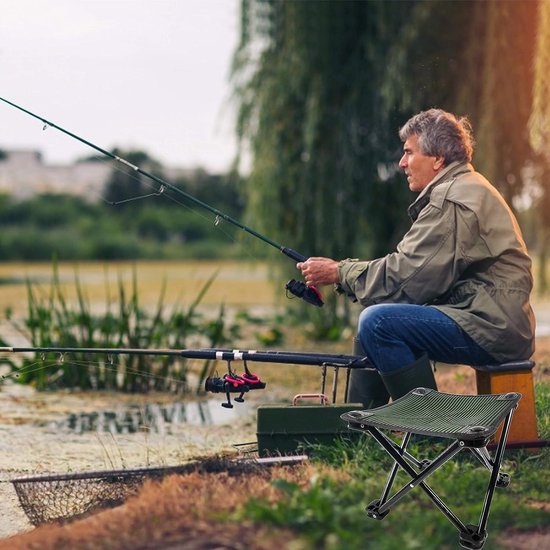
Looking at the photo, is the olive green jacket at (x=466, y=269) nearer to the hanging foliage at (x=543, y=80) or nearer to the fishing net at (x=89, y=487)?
the fishing net at (x=89, y=487)

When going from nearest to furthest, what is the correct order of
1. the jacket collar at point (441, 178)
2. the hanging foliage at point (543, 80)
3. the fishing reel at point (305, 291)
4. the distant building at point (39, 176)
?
1. the jacket collar at point (441, 178)
2. the fishing reel at point (305, 291)
3. the hanging foliage at point (543, 80)
4. the distant building at point (39, 176)

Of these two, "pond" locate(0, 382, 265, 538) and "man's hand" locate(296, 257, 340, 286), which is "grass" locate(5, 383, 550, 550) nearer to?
"man's hand" locate(296, 257, 340, 286)

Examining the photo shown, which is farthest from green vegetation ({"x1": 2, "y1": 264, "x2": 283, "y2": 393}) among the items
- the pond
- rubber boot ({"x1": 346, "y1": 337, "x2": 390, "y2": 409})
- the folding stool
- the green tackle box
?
the folding stool

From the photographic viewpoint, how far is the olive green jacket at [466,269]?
3.60 meters

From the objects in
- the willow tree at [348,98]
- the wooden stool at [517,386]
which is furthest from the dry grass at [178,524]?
the willow tree at [348,98]

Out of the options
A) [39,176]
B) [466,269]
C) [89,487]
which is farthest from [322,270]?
[39,176]

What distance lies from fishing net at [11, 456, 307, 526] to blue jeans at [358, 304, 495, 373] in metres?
0.48

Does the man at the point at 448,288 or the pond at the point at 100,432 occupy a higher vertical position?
the man at the point at 448,288

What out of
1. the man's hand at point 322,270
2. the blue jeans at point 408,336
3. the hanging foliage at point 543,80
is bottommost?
the blue jeans at point 408,336

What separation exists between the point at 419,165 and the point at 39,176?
4735cm

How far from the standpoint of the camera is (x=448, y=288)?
3.68 meters

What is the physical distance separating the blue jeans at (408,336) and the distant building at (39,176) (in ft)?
116

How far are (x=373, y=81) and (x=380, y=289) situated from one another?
5.64 m

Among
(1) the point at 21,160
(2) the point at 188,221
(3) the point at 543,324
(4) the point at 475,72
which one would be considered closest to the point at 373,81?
(4) the point at 475,72
